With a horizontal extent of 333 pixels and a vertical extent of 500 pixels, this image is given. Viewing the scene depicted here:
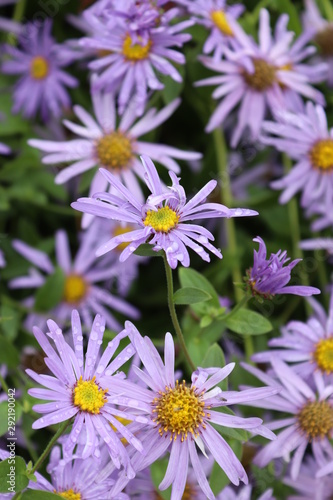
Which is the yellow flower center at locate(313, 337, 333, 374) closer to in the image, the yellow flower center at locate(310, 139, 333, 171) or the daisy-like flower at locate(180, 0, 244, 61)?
the yellow flower center at locate(310, 139, 333, 171)

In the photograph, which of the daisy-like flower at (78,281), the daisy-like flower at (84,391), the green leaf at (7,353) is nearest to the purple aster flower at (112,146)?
the daisy-like flower at (78,281)

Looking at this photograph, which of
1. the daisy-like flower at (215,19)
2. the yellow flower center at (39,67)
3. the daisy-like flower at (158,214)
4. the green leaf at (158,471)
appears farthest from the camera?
Answer: the yellow flower center at (39,67)

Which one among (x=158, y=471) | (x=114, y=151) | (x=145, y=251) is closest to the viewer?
(x=145, y=251)

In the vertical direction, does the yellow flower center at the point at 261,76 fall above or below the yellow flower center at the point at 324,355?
above

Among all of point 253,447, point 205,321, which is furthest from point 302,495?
point 205,321

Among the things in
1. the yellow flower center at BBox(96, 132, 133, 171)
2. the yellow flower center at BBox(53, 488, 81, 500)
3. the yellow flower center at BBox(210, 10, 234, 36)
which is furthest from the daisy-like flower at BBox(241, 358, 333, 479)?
the yellow flower center at BBox(210, 10, 234, 36)

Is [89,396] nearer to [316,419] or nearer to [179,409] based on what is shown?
[179,409]

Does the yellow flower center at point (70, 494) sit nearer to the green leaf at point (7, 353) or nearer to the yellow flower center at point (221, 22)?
the green leaf at point (7, 353)

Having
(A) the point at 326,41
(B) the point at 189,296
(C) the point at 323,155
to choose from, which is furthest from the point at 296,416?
(A) the point at 326,41
